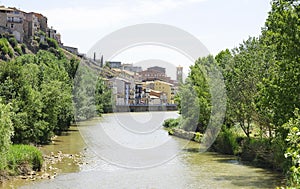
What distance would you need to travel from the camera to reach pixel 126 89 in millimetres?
137625

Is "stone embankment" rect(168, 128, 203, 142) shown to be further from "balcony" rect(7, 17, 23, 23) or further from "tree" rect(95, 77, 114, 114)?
"balcony" rect(7, 17, 23, 23)

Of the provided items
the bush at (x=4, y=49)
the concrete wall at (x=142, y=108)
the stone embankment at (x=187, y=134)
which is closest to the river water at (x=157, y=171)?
the stone embankment at (x=187, y=134)

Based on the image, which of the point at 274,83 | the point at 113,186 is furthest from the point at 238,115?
the point at 113,186

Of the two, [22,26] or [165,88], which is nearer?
[22,26]

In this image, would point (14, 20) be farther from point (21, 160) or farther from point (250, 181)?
point (250, 181)

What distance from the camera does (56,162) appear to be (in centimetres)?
3225

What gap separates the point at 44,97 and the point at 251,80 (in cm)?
1900

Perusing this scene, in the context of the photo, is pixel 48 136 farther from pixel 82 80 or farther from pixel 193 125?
pixel 82 80

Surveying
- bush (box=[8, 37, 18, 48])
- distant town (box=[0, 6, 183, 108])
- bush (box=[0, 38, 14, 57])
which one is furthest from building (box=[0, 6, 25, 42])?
bush (box=[0, 38, 14, 57])

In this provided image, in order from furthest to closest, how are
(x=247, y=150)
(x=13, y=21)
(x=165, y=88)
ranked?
(x=165, y=88)
(x=13, y=21)
(x=247, y=150)

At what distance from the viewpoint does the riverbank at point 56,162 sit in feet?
80.8

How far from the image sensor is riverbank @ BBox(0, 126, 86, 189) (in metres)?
24.6

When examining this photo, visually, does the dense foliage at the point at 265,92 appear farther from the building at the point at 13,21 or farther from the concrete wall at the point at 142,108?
the building at the point at 13,21

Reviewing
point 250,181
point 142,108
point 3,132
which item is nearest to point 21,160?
point 3,132
